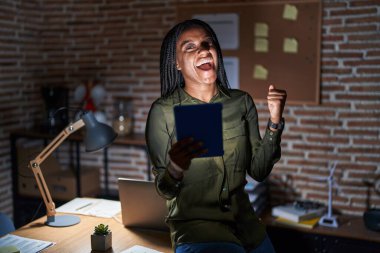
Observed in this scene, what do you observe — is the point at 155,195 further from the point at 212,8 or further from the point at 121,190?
the point at 212,8

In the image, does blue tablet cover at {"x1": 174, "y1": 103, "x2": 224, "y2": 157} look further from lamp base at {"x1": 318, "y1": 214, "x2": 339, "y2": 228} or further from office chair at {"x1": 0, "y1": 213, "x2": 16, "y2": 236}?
lamp base at {"x1": 318, "y1": 214, "x2": 339, "y2": 228}

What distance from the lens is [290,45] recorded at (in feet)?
11.5

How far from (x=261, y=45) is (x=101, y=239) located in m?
2.08

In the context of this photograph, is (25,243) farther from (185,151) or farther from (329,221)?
(329,221)

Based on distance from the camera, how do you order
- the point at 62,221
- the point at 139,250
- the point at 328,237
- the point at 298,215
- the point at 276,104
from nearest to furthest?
the point at 276,104 < the point at 139,250 < the point at 62,221 < the point at 328,237 < the point at 298,215

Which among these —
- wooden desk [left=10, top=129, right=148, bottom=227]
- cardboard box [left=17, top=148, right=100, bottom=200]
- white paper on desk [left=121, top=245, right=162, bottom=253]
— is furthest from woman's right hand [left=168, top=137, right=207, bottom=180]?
cardboard box [left=17, top=148, right=100, bottom=200]

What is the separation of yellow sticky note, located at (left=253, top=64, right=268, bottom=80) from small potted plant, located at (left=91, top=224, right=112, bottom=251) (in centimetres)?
194

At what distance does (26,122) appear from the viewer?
4289 mm

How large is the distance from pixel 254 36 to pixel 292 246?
5.01ft

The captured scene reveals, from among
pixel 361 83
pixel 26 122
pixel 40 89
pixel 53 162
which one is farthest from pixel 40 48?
pixel 361 83

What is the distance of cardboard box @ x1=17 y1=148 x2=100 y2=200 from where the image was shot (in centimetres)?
392

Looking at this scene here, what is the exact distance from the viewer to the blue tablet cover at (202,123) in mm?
1431

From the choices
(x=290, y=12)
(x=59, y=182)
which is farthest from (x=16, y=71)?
(x=290, y=12)

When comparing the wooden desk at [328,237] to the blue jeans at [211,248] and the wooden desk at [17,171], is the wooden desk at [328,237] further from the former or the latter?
the blue jeans at [211,248]
